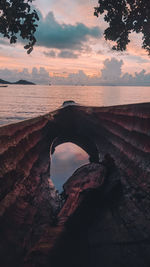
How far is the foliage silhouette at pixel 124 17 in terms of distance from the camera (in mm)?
15281

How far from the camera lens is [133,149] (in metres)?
5.78

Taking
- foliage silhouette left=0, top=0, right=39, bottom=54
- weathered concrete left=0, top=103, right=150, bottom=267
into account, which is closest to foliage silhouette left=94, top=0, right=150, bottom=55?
foliage silhouette left=0, top=0, right=39, bottom=54

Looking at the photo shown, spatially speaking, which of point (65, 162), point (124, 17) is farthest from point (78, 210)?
point (124, 17)

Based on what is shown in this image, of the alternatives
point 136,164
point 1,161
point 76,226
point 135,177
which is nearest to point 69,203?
point 76,226

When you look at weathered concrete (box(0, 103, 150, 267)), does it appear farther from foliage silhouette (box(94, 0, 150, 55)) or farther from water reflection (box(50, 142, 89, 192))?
foliage silhouette (box(94, 0, 150, 55))

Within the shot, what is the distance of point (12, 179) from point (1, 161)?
455 millimetres

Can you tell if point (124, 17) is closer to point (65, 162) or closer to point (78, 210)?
point (65, 162)

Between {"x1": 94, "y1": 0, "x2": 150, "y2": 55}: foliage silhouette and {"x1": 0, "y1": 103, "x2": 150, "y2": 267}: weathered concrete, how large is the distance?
1296 cm

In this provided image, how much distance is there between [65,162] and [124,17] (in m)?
14.3

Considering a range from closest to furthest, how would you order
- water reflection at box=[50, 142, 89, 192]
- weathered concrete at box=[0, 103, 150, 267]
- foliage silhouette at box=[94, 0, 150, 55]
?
1. weathered concrete at box=[0, 103, 150, 267]
2. water reflection at box=[50, 142, 89, 192]
3. foliage silhouette at box=[94, 0, 150, 55]

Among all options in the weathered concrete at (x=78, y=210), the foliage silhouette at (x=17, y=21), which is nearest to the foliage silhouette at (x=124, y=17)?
the foliage silhouette at (x=17, y=21)

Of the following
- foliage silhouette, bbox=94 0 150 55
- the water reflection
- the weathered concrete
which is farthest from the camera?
foliage silhouette, bbox=94 0 150 55

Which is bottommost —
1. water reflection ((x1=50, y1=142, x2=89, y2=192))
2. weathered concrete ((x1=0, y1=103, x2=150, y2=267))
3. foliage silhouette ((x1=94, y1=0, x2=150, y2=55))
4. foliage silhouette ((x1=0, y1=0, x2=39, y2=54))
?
water reflection ((x1=50, y1=142, x2=89, y2=192))

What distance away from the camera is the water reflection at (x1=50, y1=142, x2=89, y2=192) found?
8.09 metres
